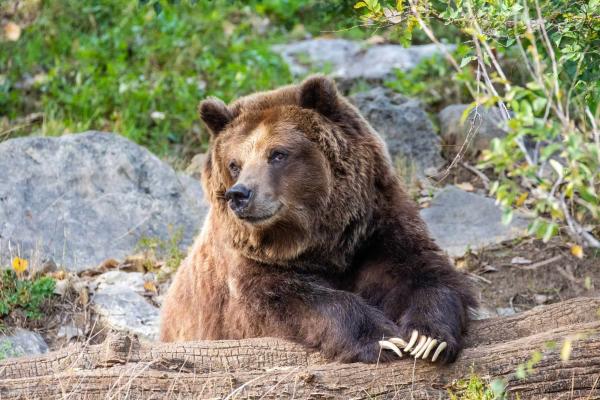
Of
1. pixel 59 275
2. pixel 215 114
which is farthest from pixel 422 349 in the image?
pixel 59 275

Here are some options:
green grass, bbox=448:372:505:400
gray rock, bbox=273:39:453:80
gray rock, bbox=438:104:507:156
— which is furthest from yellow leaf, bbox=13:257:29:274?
gray rock, bbox=273:39:453:80

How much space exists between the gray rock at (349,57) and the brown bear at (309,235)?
24.5ft

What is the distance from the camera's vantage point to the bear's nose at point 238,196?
19.0 ft

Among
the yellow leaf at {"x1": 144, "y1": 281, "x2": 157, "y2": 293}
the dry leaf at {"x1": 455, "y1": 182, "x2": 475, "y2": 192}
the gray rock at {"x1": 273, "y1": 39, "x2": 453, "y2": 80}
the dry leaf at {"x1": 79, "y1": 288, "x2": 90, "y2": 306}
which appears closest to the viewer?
the dry leaf at {"x1": 79, "y1": 288, "x2": 90, "y2": 306}

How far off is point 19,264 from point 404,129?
5097 millimetres

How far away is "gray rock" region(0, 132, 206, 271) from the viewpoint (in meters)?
9.35

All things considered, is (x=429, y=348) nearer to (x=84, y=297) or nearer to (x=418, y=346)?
(x=418, y=346)

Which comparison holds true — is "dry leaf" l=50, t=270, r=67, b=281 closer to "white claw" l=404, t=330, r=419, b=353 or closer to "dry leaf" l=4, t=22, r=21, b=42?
"white claw" l=404, t=330, r=419, b=353

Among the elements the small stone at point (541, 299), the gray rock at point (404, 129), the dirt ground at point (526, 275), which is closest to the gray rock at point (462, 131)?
the gray rock at point (404, 129)

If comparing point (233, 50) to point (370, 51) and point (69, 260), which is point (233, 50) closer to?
point (370, 51)

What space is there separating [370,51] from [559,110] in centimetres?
1163

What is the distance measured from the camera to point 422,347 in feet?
17.1

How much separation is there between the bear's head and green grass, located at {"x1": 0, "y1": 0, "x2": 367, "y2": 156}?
5411 millimetres

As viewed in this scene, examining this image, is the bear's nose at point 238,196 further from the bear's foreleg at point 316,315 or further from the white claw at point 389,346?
the white claw at point 389,346
